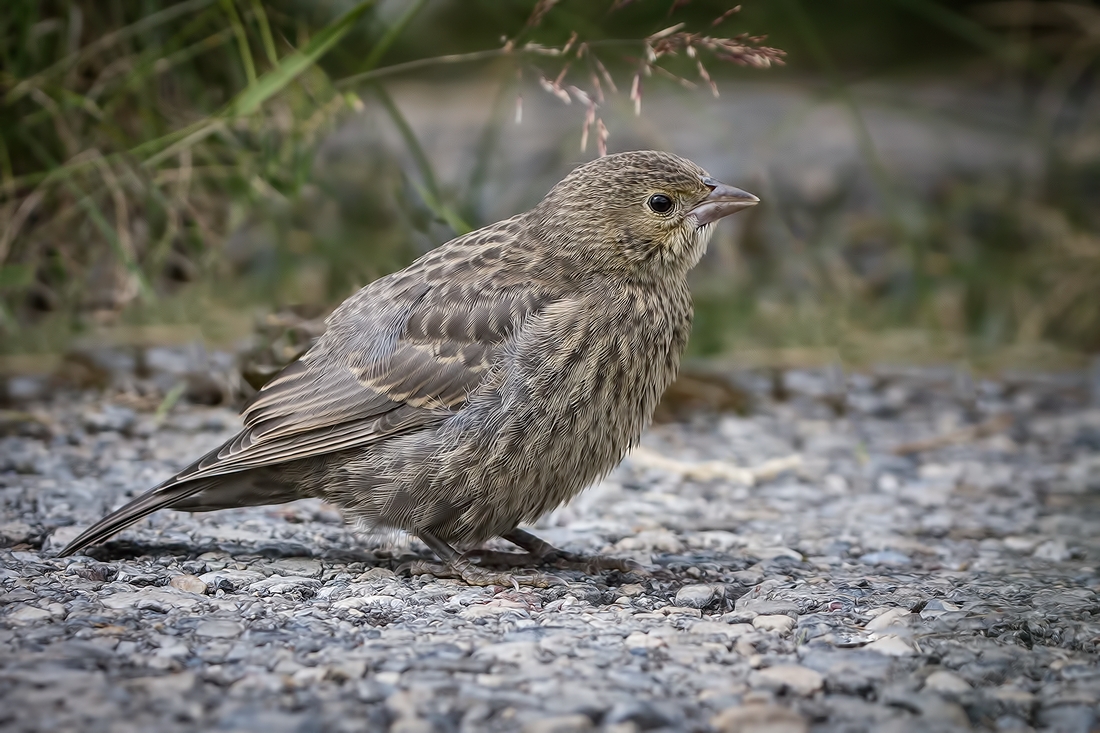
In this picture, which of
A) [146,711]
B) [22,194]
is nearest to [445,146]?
[22,194]

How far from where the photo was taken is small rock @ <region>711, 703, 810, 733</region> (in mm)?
2346

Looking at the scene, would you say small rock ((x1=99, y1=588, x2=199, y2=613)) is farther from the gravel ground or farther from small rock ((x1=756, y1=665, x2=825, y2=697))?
small rock ((x1=756, y1=665, x2=825, y2=697))

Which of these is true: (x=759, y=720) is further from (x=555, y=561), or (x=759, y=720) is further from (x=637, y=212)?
(x=637, y=212)

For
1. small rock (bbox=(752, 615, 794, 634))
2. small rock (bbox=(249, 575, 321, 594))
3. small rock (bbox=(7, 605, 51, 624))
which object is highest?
small rock (bbox=(7, 605, 51, 624))

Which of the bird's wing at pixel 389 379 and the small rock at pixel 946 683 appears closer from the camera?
the small rock at pixel 946 683

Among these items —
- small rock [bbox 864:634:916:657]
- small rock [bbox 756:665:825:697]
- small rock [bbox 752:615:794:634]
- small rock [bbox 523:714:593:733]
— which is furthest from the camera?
small rock [bbox 752:615:794:634]

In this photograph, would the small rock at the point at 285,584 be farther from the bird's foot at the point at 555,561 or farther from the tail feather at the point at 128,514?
the bird's foot at the point at 555,561

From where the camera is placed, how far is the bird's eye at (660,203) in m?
3.90

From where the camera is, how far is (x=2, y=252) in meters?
5.21

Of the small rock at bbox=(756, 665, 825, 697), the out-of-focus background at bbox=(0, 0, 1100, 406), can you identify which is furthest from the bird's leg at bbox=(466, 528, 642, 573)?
Answer: the out-of-focus background at bbox=(0, 0, 1100, 406)

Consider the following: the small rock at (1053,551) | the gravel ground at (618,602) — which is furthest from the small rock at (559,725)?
the small rock at (1053,551)

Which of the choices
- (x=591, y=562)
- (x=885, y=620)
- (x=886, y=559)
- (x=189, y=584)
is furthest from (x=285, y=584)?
(x=886, y=559)

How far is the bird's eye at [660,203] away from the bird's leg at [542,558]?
3.47 ft

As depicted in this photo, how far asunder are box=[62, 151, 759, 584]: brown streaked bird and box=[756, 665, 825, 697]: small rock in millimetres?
972
